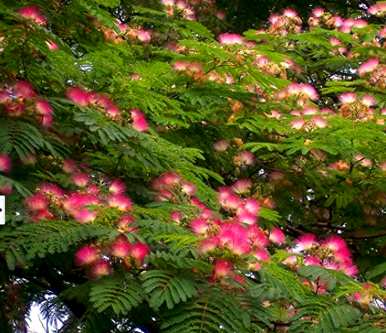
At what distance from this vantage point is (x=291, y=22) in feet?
22.9

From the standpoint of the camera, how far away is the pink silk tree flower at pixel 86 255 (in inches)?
126

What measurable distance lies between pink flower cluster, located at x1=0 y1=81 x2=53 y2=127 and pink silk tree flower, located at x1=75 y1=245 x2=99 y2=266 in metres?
0.90

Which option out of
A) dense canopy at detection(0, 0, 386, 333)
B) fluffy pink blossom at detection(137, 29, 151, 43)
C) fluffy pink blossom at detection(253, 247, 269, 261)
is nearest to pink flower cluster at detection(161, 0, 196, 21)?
dense canopy at detection(0, 0, 386, 333)

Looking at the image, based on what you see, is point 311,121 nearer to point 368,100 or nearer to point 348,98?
point 348,98

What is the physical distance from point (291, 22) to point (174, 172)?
320 centimetres

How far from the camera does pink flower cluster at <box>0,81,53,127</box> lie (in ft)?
12.4

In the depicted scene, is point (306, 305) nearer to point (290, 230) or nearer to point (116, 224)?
point (116, 224)

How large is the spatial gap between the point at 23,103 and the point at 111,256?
1.04m

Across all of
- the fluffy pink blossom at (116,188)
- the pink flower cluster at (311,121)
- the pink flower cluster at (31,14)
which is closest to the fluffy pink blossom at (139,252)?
the fluffy pink blossom at (116,188)

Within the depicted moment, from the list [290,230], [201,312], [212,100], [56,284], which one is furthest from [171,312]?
[290,230]

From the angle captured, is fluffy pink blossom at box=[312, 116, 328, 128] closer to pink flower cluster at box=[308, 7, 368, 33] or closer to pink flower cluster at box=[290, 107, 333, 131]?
pink flower cluster at box=[290, 107, 333, 131]

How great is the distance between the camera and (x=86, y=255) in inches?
126

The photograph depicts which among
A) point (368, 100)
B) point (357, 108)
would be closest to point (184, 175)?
point (357, 108)

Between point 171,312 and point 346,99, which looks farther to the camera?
point 346,99
